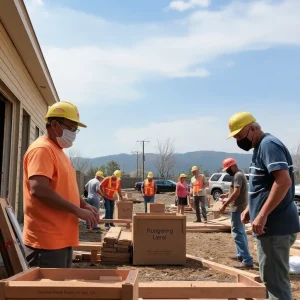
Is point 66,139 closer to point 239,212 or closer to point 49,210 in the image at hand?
point 49,210

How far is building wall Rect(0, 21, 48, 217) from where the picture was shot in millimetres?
7844

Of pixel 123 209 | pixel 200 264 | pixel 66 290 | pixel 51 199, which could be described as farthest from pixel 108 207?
pixel 66 290

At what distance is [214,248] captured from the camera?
9.94m

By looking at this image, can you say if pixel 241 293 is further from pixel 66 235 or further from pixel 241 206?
pixel 241 206

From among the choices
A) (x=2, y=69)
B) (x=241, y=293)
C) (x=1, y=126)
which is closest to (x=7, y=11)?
(x=2, y=69)

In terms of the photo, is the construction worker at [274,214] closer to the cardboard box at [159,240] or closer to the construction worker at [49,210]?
the construction worker at [49,210]

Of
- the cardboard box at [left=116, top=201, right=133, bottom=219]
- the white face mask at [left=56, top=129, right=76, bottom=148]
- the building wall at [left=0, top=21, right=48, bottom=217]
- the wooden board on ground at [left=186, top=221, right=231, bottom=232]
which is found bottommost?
the wooden board on ground at [left=186, top=221, right=231, bottom=232]

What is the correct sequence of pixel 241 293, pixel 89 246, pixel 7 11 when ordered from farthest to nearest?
pixel 89 246, pixel 7 11, pixel 241 293

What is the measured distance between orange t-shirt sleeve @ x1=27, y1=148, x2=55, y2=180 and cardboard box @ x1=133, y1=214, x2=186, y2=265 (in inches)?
195

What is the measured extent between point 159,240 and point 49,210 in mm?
5048

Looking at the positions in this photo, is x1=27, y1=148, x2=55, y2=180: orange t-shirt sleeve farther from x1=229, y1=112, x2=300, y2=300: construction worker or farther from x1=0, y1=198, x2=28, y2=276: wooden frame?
x1=229, y1=112, x2=300, y2=300: construction worker

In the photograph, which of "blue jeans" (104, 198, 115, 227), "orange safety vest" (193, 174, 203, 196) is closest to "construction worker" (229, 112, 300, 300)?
"blue jeans" (104, 198, 115, 227)

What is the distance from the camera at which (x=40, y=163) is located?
296cm

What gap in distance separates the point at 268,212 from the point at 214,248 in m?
6.76
